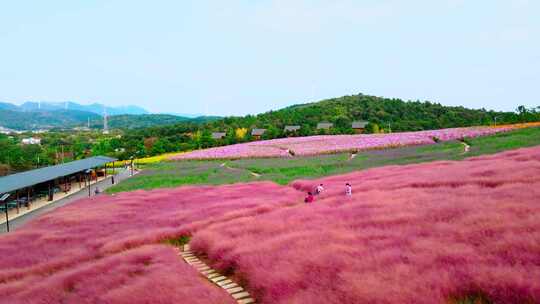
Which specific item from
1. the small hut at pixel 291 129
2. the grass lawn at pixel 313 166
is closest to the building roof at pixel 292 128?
the small hut at pixel 291 129

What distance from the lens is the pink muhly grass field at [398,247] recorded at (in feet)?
32.3

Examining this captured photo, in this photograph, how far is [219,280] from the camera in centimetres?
1472

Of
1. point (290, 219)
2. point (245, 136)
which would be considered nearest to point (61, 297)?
point (290, 219)

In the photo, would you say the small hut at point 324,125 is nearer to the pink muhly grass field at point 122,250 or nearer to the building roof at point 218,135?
the building roof at point 218,135

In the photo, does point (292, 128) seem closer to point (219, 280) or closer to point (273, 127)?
point (273, 127)

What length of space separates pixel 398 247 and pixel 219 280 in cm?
591

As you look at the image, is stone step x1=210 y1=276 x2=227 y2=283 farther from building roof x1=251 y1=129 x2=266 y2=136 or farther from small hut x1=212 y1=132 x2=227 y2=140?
building roof x1=251 y1=129 x2=266 y2=136

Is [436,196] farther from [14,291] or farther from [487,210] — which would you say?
[14,291]

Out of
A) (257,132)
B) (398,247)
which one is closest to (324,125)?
(257,132)

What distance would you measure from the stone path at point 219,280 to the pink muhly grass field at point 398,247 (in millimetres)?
367

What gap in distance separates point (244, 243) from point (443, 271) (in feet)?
27.1

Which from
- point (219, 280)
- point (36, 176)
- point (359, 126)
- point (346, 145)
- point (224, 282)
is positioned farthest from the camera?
point (359, 126)

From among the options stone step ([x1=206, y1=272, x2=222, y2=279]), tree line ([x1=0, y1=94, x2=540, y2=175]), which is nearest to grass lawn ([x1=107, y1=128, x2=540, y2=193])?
stone step ([x1=206, y1=272, x2=222, y2=279])

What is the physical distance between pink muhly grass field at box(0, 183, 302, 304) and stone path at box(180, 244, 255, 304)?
571 mm
